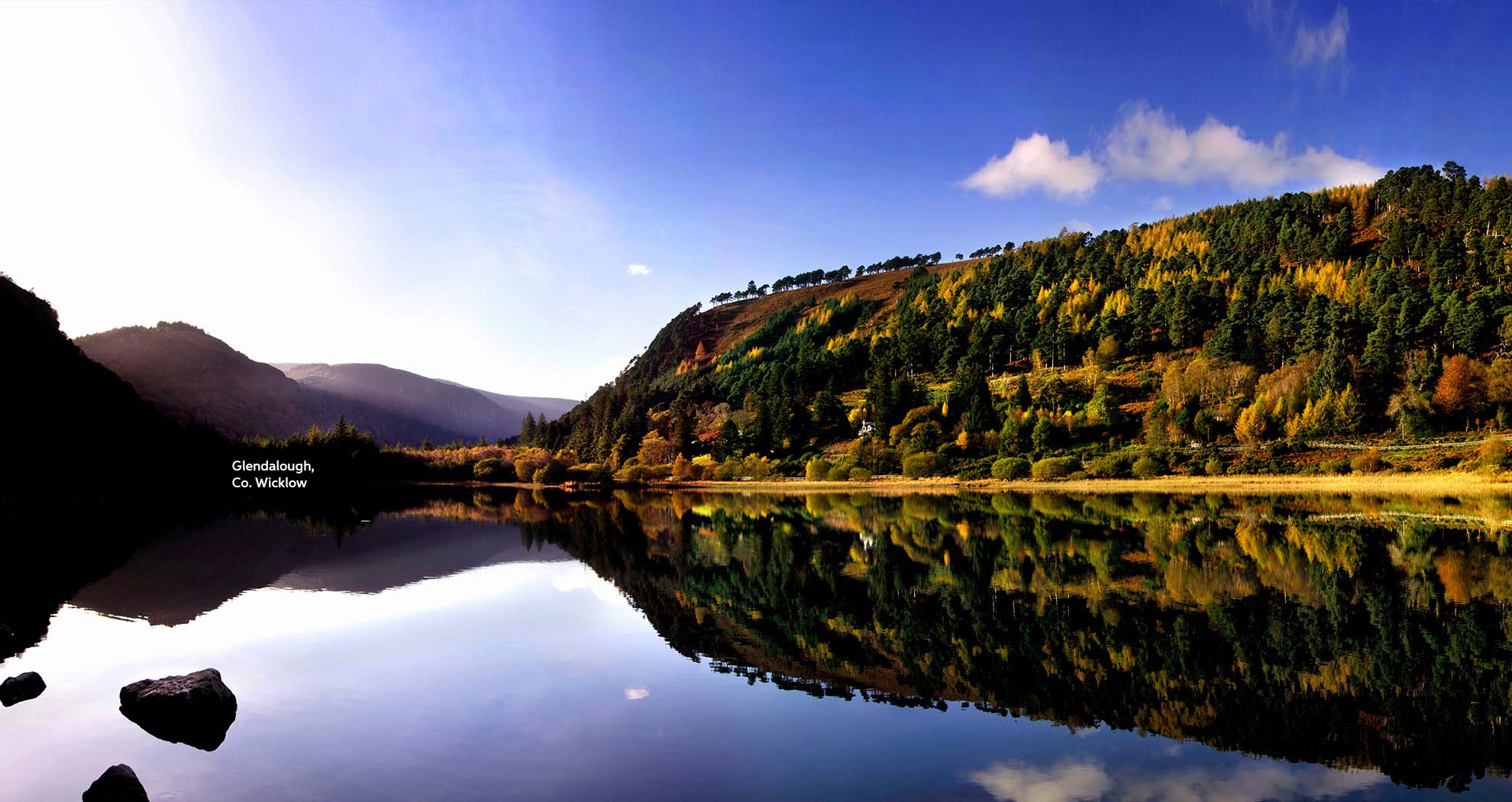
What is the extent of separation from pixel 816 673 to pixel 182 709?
907 centimetres

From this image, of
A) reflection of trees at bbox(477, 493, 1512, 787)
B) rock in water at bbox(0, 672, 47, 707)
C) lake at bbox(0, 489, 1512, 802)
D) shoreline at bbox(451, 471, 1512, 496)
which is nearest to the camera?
lake at bbox(0, 489, 1512, 802)

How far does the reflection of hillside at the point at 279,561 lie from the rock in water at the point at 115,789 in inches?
419

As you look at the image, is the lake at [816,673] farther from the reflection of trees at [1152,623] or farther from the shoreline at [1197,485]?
the shoreline at [1197,485]

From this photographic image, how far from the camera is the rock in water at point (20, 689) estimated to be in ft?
35.8

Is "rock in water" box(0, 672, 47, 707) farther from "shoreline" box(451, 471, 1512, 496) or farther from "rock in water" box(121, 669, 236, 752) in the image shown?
"shoreline" box(451, 471, 1512, 496)

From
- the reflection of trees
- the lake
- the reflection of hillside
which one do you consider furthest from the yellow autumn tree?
the reflection of hillside

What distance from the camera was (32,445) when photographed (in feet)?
206

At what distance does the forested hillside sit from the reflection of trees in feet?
140

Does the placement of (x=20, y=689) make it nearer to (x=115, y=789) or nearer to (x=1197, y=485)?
(x=115, y=789)

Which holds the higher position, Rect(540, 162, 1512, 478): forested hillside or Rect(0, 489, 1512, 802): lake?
Rect(540, 162, 1512, 478): forested hillside

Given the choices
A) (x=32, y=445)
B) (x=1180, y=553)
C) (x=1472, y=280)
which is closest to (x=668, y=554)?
(x=1180, y=553)

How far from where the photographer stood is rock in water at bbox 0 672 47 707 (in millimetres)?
10906

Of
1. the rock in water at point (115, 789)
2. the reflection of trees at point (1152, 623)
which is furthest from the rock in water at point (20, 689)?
the reflection of trees at point (1152, 623)

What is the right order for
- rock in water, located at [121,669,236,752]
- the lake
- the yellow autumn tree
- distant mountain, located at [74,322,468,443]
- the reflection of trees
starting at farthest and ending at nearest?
distant mountain, located at [74,322,468,443] < the yellow autumn tree < rock in water, located at [121,669,236,752] < the reflection of trees < the lake
